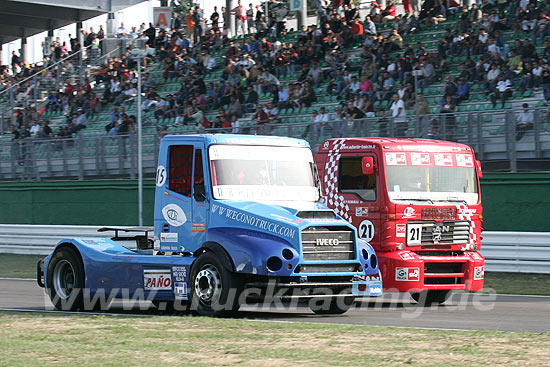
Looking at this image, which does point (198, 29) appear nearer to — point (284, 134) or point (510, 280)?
point (284, 134)

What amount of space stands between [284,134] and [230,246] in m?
11.7

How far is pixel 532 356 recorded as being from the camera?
8.84 meters

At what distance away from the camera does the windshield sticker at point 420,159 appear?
1526 centimetres

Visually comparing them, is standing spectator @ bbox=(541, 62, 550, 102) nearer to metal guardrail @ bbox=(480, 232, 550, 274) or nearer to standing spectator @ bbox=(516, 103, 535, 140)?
standing spectator @ bbox=(516, 103, 535, 140)

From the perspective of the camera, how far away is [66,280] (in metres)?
14.3

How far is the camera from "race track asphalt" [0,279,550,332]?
12148 millimetres

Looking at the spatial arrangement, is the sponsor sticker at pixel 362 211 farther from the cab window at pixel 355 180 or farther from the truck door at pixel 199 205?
the truck door at pixel 199 205

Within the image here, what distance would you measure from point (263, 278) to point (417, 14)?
2114cm

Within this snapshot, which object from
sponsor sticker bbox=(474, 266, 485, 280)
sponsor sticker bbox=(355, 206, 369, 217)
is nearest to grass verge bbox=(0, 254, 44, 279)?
sponsor sticker bbox=(355, 206, 369, 217)

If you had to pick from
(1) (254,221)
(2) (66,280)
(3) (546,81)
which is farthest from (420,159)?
(3) (546,81)

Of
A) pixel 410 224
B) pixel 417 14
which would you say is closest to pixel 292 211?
pixel 410 224

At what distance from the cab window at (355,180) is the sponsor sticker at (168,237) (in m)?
3.22

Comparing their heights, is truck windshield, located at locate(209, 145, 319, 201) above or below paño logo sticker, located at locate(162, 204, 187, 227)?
above

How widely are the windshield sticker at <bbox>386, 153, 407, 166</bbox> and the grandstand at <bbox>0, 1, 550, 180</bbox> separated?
5943mm
